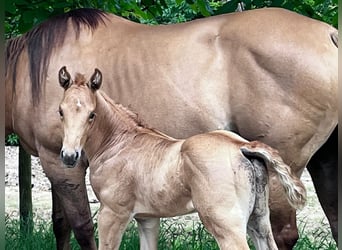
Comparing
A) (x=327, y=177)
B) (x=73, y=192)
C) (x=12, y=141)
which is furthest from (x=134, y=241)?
(x=12, y=141)

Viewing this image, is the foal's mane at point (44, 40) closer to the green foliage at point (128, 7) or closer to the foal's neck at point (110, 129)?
the green foliage at point (128, 7)

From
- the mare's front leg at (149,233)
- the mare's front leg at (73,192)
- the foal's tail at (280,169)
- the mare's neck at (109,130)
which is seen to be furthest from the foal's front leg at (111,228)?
the mare's front leg at (73,192)

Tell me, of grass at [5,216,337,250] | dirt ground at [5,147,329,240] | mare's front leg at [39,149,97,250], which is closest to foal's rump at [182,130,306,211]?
mare's front leg at [39,149,97,250]

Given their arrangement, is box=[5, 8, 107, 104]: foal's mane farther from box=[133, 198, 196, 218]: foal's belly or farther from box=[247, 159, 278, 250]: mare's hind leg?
box=[247, 159, 278, 250]: mare's hind leg

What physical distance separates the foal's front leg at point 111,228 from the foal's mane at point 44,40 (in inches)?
46.0

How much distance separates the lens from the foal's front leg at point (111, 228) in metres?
3.67

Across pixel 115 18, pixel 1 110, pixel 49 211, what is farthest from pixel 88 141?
pixel 49 211

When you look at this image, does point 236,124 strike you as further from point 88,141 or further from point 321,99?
point 88,141

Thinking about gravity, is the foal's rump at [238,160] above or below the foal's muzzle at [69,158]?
above

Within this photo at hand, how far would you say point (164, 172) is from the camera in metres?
3.49

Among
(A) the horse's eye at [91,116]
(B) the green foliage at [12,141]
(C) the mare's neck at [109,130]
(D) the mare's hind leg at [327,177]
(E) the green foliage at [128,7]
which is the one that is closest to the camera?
(A) the horse's eye at [91,116]

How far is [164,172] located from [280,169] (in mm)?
543

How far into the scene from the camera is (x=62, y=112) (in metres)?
3.52

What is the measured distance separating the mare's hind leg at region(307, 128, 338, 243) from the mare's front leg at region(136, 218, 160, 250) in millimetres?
1324
